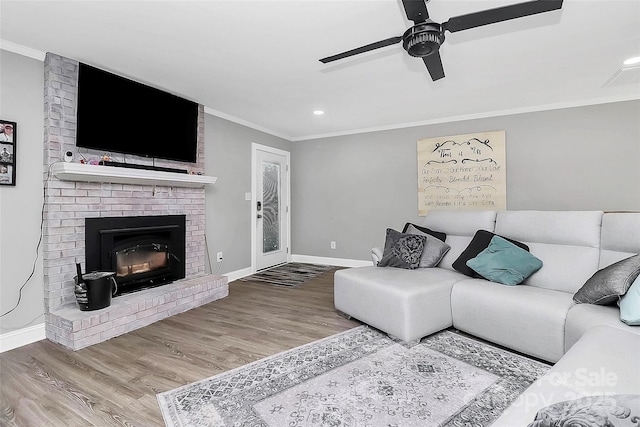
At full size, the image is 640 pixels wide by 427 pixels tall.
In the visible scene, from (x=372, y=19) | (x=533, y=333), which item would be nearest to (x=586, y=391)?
(x=533, y=333)

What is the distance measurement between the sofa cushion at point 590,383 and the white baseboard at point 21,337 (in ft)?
10.5

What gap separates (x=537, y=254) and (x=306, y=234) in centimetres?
376

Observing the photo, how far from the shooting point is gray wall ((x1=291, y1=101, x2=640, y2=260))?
3.67m

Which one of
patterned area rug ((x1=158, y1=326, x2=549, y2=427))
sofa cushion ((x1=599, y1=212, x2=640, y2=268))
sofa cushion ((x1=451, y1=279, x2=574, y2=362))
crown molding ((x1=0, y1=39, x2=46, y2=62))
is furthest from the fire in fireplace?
sofa cushion ((x1=599, y1=212, x2=640, y2=268))

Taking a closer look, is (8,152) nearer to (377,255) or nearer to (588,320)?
(377,255)

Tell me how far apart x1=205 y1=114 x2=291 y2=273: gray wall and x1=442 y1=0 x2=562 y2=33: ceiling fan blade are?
10.6 ft

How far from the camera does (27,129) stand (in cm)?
251

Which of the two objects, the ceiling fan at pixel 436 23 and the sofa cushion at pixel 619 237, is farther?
the sofa cushion at pixel 619 237

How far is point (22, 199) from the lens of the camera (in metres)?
2.46

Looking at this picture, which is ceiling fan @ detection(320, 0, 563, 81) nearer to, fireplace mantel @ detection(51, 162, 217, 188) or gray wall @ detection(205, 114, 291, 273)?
fireplace mantel @ detection(51, 162, 217, 188)

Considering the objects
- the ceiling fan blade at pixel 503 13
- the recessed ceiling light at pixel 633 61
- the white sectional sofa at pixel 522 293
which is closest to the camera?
the ceiling fan blade at pixel 503 13

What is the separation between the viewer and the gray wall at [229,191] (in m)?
4.15

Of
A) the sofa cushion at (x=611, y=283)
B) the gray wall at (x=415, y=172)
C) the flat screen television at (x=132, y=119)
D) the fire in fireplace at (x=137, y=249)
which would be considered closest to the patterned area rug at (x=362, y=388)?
the sofa cushion at (x=611, y=283)

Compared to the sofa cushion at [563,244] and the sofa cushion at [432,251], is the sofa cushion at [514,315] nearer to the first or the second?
the sofa cushion at [563,244]
